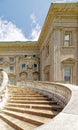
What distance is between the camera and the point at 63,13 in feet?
64.8

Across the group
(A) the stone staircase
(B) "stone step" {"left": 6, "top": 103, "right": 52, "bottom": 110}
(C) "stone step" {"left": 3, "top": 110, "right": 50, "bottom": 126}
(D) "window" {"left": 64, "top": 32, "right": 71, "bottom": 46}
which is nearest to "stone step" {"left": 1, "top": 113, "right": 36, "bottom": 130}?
(A) the stone staircase

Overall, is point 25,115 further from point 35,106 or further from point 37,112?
point 35,106

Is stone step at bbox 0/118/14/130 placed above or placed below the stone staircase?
below

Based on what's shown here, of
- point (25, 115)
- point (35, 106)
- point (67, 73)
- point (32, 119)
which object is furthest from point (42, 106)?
point (67, 73)

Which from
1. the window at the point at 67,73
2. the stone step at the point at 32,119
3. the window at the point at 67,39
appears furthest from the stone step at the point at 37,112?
the window at the point at 67,39

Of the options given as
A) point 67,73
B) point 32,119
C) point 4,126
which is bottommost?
point 4,126

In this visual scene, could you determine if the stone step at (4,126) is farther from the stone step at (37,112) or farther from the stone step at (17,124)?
the stone step at (37,112)

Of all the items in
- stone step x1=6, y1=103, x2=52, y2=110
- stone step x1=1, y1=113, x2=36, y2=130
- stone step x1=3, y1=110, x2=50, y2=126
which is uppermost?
stone step x1=6, y1=103, x2=52, y2=110

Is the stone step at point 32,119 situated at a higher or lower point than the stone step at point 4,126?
higher

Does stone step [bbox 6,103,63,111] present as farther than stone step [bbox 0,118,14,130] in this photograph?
Yes

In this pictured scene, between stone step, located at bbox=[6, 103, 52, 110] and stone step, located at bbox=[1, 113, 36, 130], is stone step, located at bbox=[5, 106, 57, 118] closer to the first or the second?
stone step, located at bbox=[6, 103, 52, 110]

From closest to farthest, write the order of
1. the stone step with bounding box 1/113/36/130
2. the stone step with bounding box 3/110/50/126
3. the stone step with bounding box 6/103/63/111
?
the stone step with bounding box 1/113/36/130 → the stone step with bounding box 3/110/50/126 → the stone step with bounding box 6/103/63/111

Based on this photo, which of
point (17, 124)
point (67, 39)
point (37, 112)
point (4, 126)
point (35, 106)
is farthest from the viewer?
point (67, 39)

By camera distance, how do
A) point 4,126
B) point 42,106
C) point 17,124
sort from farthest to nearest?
point 42,106 → point 4,126 → point 17,124
